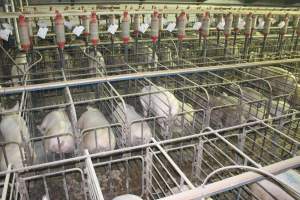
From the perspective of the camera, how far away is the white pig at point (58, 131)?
280 cm

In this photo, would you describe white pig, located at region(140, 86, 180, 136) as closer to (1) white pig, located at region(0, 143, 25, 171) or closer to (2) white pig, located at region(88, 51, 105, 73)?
(2) white pig, located at region(88, 51, 105, 73)

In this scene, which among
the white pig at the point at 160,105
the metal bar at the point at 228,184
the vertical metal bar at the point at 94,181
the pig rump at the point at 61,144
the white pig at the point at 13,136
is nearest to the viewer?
the metal bar at the point at 228,184

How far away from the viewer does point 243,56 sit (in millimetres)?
5266

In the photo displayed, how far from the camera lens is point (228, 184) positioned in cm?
123

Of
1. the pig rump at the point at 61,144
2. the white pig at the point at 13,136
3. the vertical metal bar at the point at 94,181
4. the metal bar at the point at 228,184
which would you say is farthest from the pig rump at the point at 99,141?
the metal bar at the point at 228,184

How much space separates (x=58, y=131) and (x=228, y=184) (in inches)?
84.5

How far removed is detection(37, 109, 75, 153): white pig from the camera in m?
2.80

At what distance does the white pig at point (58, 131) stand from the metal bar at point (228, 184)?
176 centimetres

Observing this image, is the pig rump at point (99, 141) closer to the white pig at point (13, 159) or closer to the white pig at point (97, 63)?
the white pig at point (13, 159)

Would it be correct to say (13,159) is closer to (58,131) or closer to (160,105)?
(58,131)

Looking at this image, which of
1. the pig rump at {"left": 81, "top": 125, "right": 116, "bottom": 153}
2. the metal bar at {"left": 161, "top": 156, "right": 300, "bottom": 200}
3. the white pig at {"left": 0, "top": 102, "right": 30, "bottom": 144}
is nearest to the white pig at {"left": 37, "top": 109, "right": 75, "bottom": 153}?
the pig rump at {"left": 81, "top": 125, "right": 116, "bottom": 153}

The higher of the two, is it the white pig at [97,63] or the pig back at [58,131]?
the white pig at [97,63]

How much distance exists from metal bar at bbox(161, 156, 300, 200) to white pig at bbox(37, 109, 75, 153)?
1763mm

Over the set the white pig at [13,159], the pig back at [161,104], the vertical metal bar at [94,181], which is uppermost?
the vertical metal bar at [94,181]
